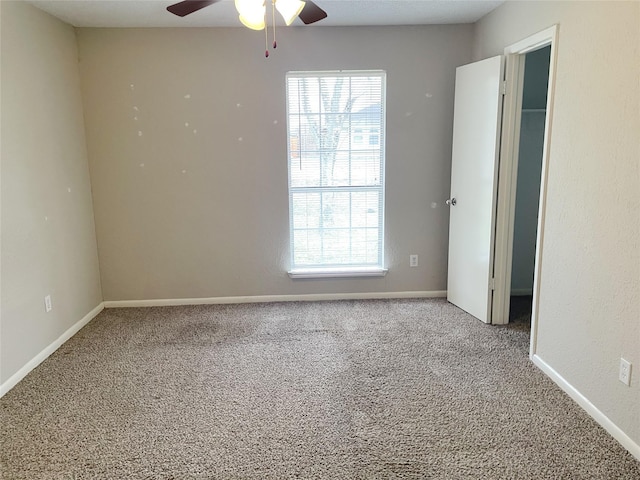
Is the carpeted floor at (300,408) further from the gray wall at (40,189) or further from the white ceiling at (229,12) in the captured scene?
the white ceiling at (229,12)

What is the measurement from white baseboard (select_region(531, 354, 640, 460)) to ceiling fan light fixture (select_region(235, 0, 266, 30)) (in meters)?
2.53

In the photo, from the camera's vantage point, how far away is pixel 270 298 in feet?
13.0

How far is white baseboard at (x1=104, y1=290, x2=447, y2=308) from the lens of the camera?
390 cm

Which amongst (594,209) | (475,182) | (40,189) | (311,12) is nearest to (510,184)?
(475,182)

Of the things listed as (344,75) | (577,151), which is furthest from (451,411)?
(344,75)

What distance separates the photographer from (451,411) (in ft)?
7.37

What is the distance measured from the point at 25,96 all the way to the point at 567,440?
3745 mm

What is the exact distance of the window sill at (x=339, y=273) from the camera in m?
3.91

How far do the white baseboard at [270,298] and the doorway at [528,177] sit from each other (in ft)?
2.41

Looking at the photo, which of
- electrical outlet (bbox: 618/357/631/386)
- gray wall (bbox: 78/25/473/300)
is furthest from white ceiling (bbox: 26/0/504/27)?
electrical outlet (bbox: 618/357/631/386)

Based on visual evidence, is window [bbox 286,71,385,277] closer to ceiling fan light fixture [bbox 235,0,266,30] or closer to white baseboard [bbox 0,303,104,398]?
ceiling fan light fixture [bbox 235,0,266,30]

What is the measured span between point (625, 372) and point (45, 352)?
3468 millimetres

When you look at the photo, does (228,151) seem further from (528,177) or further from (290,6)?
(528,177)

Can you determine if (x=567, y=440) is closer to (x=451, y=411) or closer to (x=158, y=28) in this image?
(x=451, y=411)
